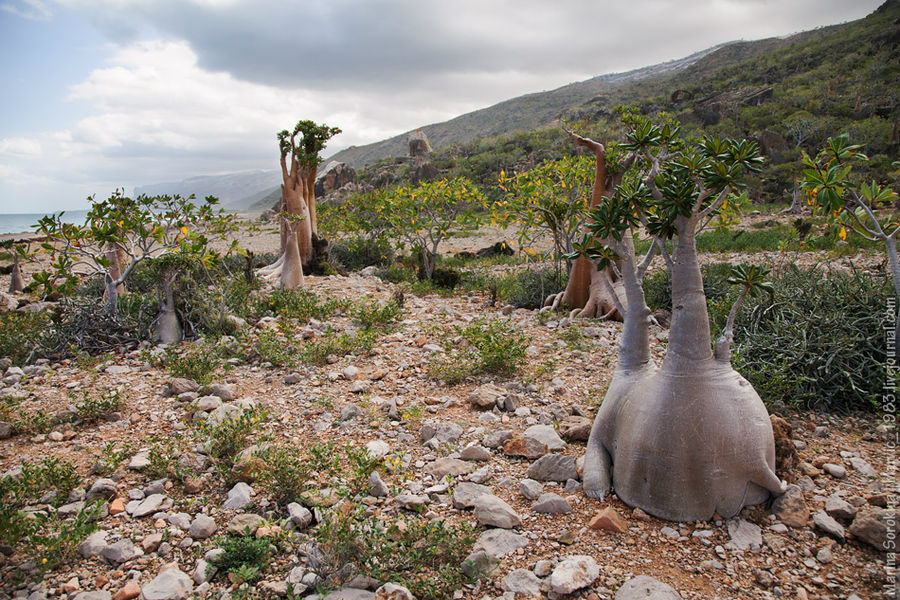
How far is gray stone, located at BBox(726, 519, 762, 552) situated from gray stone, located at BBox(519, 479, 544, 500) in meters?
1.04

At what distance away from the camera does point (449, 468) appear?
11.1 ft

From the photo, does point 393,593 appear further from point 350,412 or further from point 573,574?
point 350,412

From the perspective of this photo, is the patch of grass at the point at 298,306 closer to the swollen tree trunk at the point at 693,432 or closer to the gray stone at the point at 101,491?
the gray stone at the point at 101,491

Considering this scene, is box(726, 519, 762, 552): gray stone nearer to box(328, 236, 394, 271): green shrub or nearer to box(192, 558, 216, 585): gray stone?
box(192, 558, 216, 585): gray stone

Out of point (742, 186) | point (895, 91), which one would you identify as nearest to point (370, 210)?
point (742, 186)

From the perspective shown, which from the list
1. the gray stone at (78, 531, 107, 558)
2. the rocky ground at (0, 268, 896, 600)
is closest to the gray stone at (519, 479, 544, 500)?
the rocky ground at (0, 268, 896, 600)

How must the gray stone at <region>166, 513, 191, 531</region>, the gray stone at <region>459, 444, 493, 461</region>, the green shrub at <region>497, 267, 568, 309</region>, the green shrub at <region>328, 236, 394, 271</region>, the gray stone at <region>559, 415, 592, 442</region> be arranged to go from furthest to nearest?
the green shrub at <region>328, 236, 394, 271</region> → the green shrub at <region>497, 267, 568, 309</region> → the gray stone at <region>559, 415, 592, 442</region> → the gray stone at <region>459, 444, 493, 461</region> → the gray stone at <region>166, 513, 191, 531</region>

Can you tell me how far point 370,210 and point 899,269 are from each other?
39.9 ft

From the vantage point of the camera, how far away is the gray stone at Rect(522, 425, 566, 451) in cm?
360

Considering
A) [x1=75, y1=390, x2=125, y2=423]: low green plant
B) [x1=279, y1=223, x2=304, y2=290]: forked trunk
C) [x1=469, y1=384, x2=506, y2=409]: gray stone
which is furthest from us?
[x1=279, y1=223, x2=304, y2=290]: forked trunk

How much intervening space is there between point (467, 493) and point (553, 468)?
0.61 meters

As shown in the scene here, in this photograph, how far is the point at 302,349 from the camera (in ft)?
19.8

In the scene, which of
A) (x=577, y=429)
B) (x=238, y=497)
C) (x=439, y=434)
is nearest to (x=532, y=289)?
→ (x=577, y=429)

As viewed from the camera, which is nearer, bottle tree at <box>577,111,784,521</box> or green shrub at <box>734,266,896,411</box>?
bottle tree at <box>577,111,784,521</box>
